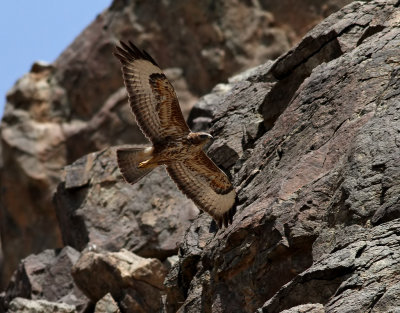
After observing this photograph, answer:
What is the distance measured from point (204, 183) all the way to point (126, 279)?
1.55 meters

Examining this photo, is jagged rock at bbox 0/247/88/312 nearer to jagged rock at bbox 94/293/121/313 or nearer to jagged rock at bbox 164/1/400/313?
jagged rock at bbox 94/293/121/313

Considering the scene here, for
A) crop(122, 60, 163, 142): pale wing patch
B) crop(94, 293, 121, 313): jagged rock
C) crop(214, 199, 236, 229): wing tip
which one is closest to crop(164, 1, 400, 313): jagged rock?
crop(214, 199, 236, 229): wing tip

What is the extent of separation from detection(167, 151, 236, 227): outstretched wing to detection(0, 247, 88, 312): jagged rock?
2743 mm

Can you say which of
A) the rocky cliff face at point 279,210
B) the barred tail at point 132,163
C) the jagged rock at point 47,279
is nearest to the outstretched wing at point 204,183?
the rocky cliff face at point 279,210

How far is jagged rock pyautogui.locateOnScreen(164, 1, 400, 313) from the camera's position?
7.79 meters

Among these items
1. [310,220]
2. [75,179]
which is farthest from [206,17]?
[310,220]

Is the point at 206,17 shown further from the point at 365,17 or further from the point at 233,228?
the point at 233,228

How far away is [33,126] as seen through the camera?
24219mm

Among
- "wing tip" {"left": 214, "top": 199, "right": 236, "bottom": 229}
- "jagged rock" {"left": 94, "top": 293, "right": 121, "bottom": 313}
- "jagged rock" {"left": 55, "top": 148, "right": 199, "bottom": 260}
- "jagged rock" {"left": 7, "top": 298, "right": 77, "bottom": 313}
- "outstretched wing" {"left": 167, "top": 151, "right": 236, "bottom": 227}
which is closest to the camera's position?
"wing tip" {"left": 214, "top": 199, "right": 236, "bottom": 229}

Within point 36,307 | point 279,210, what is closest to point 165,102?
point 279,210

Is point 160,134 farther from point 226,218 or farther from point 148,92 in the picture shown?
point 226,218

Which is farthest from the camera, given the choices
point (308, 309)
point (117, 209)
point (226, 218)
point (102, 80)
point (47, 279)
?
point (102, 80)

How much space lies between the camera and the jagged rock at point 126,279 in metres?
11.9

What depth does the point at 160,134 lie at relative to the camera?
11578 mm
